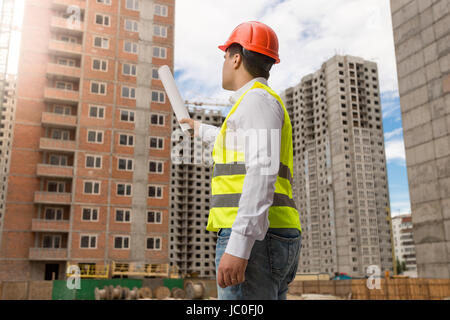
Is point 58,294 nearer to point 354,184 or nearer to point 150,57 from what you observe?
point 150,57

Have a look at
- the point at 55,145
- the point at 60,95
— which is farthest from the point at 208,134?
the point at 60,95

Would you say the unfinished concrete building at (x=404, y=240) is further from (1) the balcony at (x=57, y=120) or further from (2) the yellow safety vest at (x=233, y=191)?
(2) the yellow safety vest at (x=233, y=191)

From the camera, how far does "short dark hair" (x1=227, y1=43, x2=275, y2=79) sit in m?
1.59

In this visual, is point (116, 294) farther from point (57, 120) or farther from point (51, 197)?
point (57, 120)

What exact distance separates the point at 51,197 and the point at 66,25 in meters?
11.6

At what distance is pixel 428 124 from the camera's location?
53.4ft

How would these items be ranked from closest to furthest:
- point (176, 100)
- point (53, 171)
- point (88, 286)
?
point (176, 100) < point (88, 286) < point (53, 171)

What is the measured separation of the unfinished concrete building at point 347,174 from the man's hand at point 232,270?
64.4 meters

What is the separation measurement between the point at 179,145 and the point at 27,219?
87.9ft

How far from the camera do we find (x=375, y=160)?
2628 inches

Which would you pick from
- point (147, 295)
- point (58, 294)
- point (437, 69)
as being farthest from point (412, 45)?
point (58, 294)

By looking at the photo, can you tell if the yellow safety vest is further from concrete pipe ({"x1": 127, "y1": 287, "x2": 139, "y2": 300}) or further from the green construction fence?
the green construction fence

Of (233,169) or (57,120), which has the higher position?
(57,120)

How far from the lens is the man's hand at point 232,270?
1254 mm
